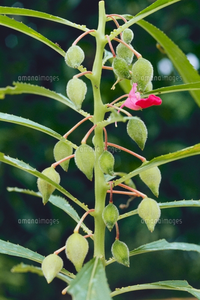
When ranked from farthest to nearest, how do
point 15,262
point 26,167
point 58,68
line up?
point 58,68, point 15,262, point 26,167

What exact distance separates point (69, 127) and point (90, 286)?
123 centimetres

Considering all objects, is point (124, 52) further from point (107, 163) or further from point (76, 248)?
point (76, 248)

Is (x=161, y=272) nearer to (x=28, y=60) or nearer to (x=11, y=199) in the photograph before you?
(x=11, y=199)

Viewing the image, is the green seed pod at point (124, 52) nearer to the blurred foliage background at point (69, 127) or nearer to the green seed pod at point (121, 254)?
the green seed pod at point (121, 254)

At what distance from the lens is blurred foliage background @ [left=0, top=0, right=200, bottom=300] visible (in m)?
1.61

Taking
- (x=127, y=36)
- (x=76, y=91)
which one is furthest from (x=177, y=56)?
(x=76, y=91)

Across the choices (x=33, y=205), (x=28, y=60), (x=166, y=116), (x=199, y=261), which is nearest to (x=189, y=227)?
(x=199, y=261)

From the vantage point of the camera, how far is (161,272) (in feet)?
6.20

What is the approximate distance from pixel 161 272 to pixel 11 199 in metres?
0.85

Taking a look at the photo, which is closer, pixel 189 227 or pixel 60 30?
pixel 60 30

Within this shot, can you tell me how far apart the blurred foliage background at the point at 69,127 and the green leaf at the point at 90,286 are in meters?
1.13

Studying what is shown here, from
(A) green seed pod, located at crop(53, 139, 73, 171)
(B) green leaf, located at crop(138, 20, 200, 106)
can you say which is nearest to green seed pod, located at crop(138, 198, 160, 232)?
(A) green seed pod, located at crop(53, 139, 73, 171)

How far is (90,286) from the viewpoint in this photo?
41 centimetres

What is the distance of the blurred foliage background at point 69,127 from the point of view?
1.61m
